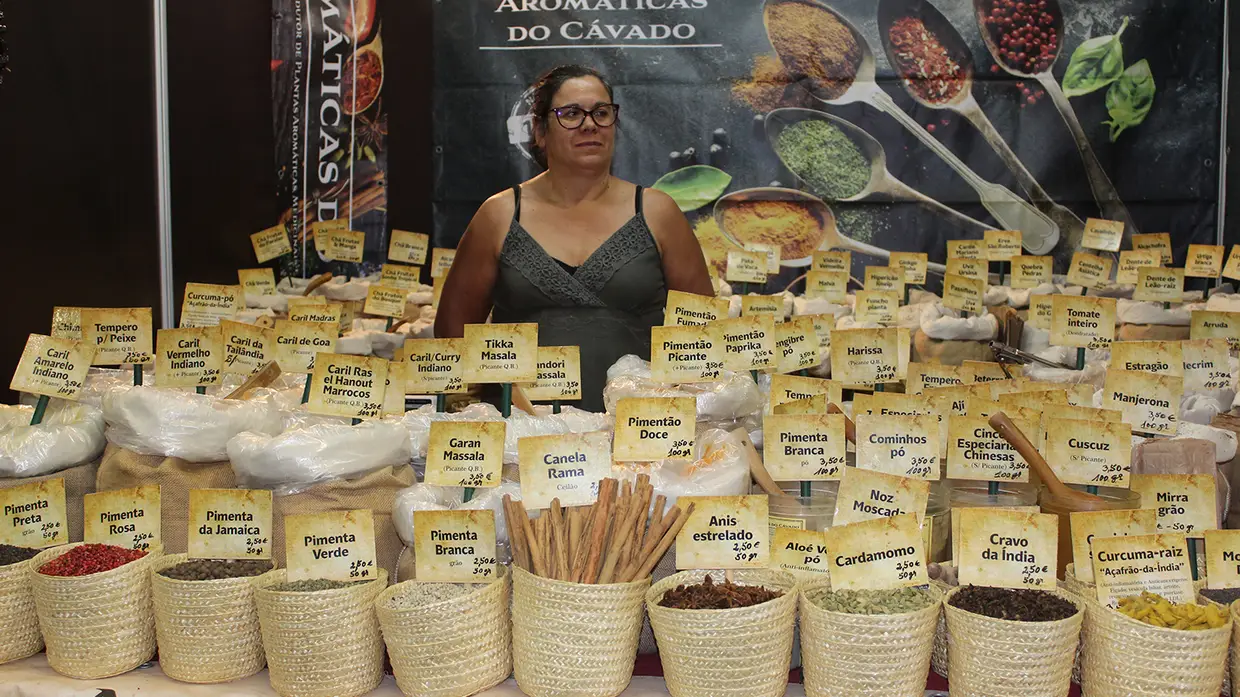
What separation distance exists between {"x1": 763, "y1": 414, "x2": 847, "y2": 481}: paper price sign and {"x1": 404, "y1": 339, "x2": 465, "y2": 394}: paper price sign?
61 cm

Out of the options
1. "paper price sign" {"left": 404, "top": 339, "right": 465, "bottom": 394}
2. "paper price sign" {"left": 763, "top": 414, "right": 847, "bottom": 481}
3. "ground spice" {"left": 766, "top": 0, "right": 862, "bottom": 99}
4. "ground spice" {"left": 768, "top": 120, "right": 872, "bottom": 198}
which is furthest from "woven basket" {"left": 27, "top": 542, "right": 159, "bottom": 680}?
"ground spice" {"left": 766, "top": 0, "right": 862, "bottom": 99}

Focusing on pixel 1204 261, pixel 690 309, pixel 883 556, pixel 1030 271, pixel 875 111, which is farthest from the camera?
pixel 875 111

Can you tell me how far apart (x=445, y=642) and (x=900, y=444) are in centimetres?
76

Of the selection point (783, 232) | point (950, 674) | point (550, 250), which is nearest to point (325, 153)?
point (783, 232)

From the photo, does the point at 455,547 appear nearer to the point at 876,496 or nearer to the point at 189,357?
the point at 876,496

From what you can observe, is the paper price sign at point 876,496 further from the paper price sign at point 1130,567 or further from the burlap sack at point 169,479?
the burlap sack at point 169,479

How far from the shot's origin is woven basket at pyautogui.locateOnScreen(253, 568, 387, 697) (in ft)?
5.08

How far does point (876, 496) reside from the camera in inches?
64.9

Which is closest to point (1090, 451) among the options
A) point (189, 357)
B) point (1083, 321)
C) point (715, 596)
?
point (715, 596)

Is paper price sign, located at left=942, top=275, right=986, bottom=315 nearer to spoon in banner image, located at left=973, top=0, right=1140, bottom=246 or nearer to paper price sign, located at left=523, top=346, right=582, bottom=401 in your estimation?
spoon in banner image, located at left=973, top=0, right=1140, bottom=246

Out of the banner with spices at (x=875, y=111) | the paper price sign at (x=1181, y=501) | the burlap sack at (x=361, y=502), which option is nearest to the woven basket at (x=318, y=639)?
the burlap sack at (x=361, y=502)

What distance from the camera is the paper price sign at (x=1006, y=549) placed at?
→ 5.09 ft

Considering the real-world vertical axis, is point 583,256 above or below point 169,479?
above

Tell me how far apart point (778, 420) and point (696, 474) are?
157 mm
